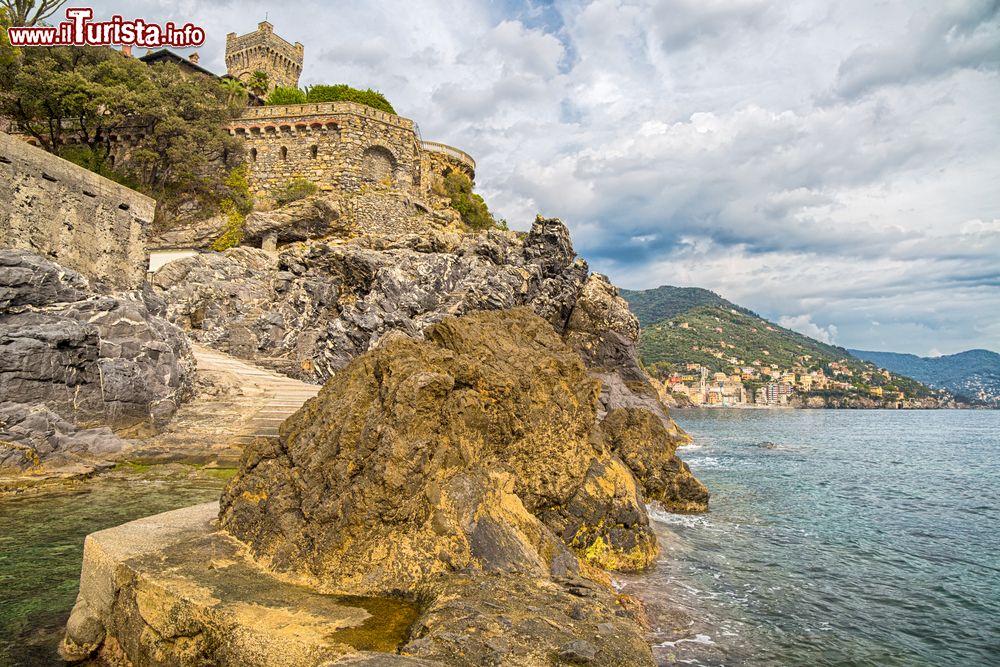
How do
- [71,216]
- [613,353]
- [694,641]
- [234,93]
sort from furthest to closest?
1. [234,93]
2. [613,353]
3. [71,216]
4. [694,641]

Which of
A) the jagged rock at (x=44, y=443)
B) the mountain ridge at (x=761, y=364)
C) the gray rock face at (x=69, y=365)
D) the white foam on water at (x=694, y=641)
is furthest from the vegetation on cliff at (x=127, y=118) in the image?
the mountain ridge at (x=761, y=364)

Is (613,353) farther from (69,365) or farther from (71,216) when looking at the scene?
(71,216)

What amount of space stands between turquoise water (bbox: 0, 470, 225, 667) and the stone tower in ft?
169

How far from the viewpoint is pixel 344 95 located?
4100cm

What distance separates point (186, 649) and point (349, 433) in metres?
2.25

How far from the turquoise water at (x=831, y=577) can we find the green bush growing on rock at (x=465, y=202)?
28880 millimetres

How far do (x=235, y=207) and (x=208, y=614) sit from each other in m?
36.2

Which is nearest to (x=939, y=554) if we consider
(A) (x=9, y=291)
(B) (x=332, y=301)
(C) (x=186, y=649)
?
(C) (x=186, y=649)

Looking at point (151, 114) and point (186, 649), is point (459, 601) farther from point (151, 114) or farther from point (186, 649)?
point (151, 114)

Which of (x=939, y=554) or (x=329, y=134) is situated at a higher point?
(x=329, y=134)

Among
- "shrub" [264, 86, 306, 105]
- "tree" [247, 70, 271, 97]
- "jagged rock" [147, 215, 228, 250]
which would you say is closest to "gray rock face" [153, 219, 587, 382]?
"jagged rock" [147, 215, 228, 250]

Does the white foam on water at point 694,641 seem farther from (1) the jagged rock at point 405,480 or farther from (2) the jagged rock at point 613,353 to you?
(2) the jagged rock at point 613,353

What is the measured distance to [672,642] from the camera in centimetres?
619

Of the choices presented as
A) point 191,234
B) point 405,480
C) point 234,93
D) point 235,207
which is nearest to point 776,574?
point 405,480
